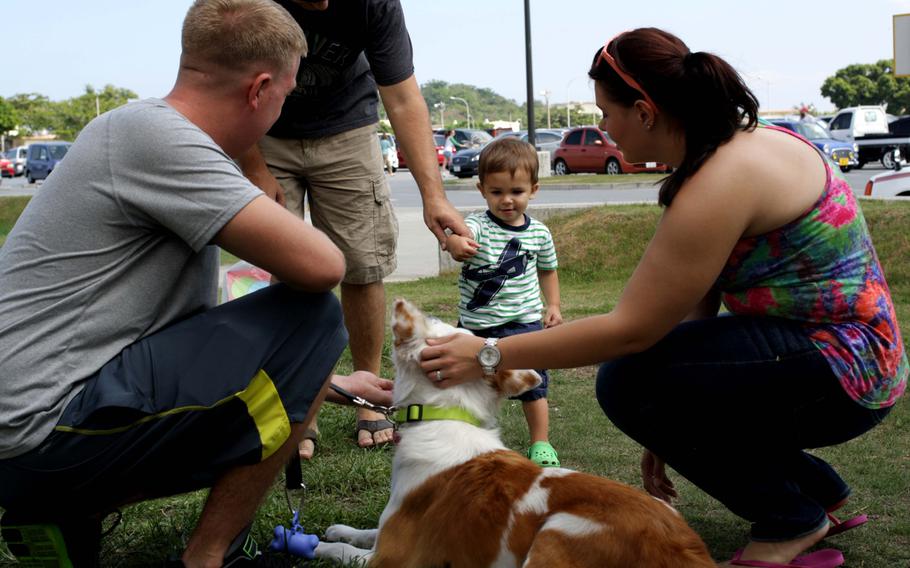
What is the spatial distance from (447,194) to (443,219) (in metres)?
20.5

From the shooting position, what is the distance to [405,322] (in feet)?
10.2

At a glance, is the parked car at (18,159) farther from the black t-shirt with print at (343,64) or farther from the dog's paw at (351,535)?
the dog's paw at (351,535)

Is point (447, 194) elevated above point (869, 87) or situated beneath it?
situated beneath

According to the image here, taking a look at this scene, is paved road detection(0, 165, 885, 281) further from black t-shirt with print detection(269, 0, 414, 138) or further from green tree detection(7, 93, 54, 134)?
green tree detection(7, 93, 54, 134)

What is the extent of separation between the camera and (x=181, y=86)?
2.67 m

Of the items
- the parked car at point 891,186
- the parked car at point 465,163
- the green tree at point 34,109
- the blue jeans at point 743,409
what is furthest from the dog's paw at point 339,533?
the green tree at point 34,109

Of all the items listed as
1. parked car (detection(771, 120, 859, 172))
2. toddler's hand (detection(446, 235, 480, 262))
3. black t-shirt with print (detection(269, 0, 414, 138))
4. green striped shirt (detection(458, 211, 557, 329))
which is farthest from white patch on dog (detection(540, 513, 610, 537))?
parked car (detection(771, 120, 859, 172))

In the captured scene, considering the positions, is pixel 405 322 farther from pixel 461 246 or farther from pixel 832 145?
pixel 832 145

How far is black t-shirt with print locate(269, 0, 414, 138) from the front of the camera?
415 cm

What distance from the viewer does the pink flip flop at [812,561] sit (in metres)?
2.98

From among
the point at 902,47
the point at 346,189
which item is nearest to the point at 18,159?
the point at 902,47

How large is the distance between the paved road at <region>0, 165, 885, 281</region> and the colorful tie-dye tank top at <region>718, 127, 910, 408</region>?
2.34 meters

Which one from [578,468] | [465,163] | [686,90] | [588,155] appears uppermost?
[686,90]

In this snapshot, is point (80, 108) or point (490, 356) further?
point (80, 108)
